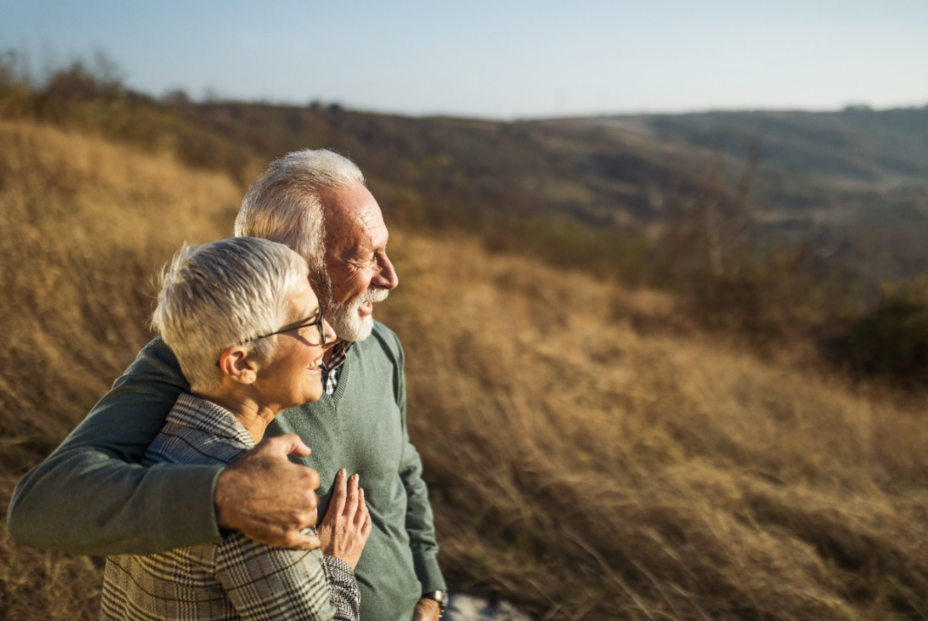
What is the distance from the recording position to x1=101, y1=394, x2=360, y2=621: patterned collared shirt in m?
1.06

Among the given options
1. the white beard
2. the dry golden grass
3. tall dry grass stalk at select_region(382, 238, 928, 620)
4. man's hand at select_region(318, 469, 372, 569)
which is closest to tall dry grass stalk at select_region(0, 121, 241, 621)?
the dry golden grass

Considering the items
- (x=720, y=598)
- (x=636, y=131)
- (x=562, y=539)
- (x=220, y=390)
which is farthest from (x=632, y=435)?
(x=636, y=131)

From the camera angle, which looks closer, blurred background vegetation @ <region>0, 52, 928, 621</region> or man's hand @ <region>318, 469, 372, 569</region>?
man's hand @ <region>318, 469, 372, 569</region>

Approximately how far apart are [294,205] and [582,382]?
541 centimetres

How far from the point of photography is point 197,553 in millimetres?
1078

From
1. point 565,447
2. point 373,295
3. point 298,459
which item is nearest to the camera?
point 298,459

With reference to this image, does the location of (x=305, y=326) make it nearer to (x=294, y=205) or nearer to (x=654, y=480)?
(x=294, y=205)

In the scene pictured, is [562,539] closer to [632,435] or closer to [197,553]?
[632,435]

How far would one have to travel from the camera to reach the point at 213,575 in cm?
109

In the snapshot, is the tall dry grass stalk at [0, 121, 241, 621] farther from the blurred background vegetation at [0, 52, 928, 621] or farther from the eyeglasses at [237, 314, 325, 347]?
the eyeglasses at [237, 314, 325, 347]

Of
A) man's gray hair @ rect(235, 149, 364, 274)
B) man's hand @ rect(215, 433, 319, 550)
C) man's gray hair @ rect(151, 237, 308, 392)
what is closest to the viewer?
man's hand @ rect(215, 433, 319, 550)

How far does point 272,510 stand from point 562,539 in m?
3.29

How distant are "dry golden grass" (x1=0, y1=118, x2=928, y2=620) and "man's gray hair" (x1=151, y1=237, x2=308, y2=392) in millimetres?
1746

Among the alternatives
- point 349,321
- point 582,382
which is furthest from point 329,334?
point 582,382
